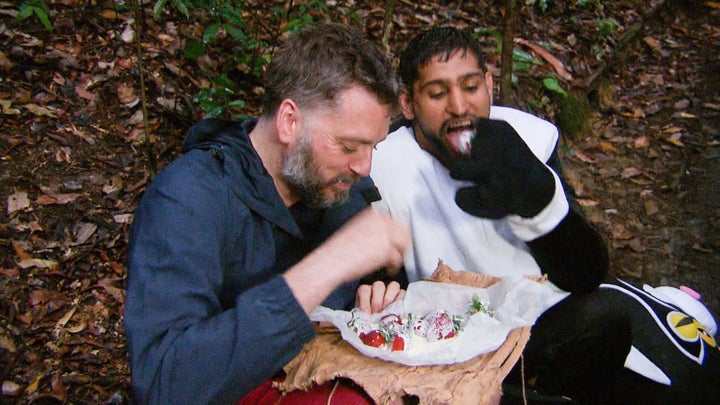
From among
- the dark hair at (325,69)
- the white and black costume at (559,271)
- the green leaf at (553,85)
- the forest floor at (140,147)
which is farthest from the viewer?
the green leaf at (553,85)

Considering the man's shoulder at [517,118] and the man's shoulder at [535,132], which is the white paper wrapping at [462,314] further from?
the man's shoulder at [517,118]

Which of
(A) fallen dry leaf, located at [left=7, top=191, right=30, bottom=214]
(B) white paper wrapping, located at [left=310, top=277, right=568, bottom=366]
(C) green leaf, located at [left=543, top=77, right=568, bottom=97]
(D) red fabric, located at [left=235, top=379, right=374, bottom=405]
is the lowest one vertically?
(C) green leaf, located at [left=543, top=77, right=568, bottom=97]

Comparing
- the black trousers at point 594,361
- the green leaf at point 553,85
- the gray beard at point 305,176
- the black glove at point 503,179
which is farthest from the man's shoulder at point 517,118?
the green leaf at point 553,85

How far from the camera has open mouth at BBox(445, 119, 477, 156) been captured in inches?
115

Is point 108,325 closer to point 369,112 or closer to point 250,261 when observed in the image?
point 250,261

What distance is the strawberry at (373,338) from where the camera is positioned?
2.03 metres

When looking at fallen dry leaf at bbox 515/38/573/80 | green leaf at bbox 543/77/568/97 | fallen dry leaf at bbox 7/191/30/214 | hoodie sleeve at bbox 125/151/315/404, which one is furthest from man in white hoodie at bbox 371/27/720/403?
fallen dry leaf at bbox 515/38/573/80

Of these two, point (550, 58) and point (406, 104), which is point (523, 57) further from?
point (406, 104)

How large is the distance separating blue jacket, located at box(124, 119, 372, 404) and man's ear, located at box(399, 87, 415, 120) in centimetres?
110

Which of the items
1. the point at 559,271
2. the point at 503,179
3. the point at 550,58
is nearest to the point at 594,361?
the point at 559,271

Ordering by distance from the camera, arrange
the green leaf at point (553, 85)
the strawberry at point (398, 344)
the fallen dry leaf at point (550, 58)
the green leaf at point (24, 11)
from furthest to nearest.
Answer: the fallen dry leaf at point (550, 58) → the green leaf at point (553, 85) → the green leaf at point (24, 11) → the strawberry at point (398, 344)

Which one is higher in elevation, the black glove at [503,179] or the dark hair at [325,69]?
the dark hair at [325,69]

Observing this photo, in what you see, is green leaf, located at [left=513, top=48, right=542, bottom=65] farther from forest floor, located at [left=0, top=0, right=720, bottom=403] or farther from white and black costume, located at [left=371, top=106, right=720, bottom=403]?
white and black costume, located at [left=371, top=106, right=720, bottom=403]

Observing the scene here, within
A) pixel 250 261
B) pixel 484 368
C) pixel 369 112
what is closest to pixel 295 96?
pixel 369 112
